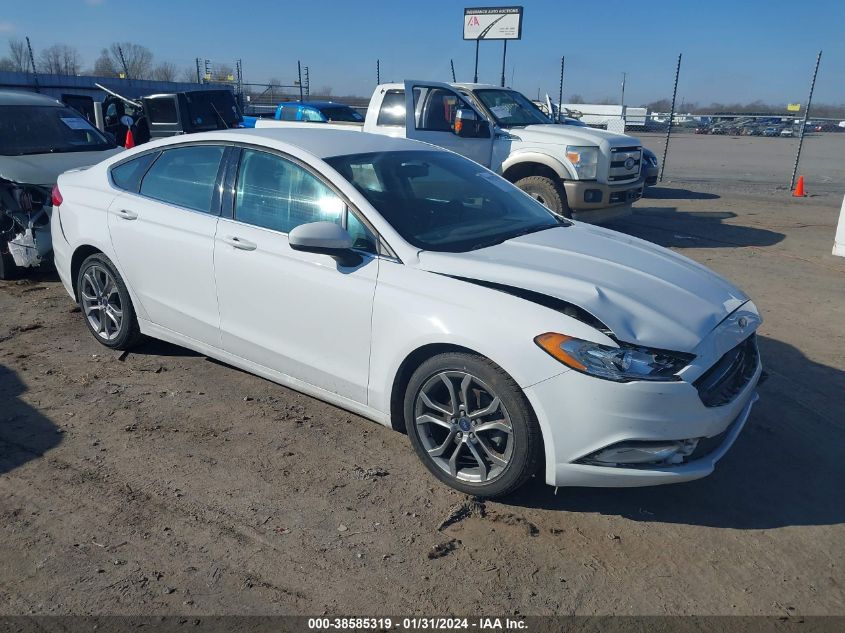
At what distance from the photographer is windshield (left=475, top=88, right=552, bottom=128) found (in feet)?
34.0

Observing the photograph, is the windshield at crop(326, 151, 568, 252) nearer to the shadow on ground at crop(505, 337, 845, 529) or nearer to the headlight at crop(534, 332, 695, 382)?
the headlight at crop(534, 332, 695, 382)

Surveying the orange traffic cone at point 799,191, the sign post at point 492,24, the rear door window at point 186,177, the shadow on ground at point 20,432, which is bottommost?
the shadow on ground at point 20,432

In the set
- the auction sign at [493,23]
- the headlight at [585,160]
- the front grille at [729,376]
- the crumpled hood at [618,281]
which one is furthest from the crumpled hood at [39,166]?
the auction sign at [493,23]

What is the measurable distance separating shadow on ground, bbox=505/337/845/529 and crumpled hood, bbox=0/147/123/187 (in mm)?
5931

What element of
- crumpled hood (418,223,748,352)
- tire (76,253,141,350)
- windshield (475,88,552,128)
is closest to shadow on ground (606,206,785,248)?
windshield (475,88,552,128)

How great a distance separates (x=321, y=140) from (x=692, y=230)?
26.5ft

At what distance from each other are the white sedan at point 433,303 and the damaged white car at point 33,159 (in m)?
2.17

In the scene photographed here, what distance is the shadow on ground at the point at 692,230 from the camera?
383 inches

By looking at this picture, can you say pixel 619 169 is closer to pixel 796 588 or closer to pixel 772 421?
pixel 772 421

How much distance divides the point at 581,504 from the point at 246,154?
2.86 meters

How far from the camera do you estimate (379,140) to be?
15.0 feet

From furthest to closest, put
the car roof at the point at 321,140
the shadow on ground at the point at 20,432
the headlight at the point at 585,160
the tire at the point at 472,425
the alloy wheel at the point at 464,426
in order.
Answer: the headlight at the point at 585,160 → the car roof at the point at 321,140 → the shadow on ground at the point at 20,432 → the alloy wheel at the point at 464,426 → the tire at the point at 472,425

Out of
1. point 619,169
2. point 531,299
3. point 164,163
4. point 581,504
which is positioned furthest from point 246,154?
point 619,169

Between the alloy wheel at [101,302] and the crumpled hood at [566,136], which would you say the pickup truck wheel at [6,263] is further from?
the crumpled hood at [566,136]
